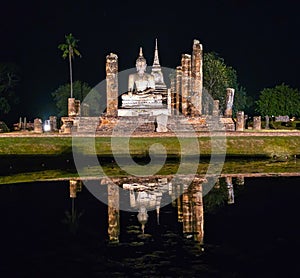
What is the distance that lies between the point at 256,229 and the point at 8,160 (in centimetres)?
2357

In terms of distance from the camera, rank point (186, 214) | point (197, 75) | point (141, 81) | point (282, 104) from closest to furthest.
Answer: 1. point (186, 214)
2. point (197, 75)
3. point (141, 81)
4. point (282, 104)

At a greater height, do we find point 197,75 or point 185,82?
point 197,75

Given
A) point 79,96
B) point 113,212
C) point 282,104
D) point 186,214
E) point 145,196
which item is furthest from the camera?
point 79,96

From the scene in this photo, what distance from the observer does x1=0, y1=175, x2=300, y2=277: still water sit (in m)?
15.6

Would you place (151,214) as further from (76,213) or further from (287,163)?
(287,163)

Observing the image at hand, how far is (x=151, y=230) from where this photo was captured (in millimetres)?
19328

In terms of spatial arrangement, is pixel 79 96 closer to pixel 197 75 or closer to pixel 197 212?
pixel 197 75

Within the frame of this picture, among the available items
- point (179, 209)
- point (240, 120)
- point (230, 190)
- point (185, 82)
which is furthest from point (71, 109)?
point (179, 209)

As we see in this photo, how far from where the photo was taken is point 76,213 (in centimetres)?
2195

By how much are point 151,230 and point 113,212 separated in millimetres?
2986

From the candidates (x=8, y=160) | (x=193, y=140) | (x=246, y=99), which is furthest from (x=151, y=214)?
(x=246, y=99)

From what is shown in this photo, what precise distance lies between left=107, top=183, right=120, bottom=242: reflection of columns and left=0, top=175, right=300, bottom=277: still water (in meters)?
0.03

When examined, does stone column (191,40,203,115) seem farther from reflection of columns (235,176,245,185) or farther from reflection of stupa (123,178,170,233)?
reflection of stupa (123,178,170,233)

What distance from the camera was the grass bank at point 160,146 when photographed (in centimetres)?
4281
